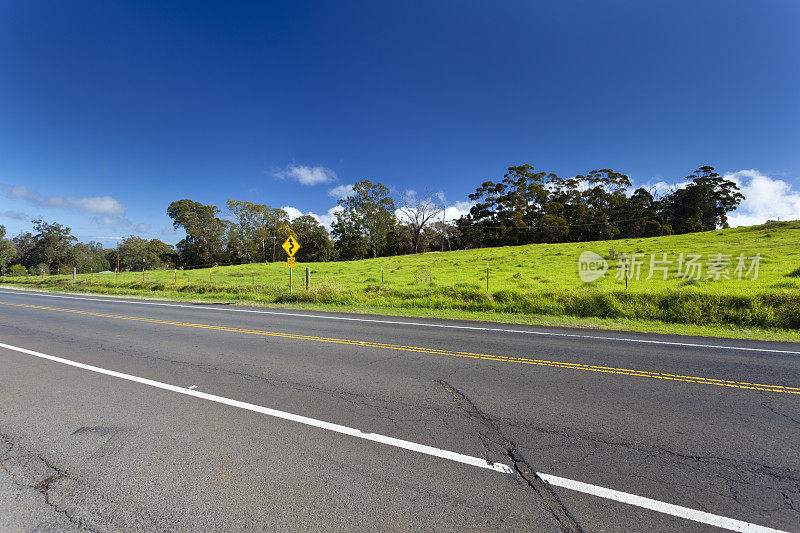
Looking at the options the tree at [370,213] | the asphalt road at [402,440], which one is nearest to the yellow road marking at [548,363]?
the asphalt road at [402,440]

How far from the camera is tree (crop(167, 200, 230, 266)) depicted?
2537 inches

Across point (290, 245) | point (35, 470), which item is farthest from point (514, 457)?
point (290, 245)

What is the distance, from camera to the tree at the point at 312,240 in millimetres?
68562

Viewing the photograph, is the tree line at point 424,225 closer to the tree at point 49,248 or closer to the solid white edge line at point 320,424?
the tree at point 49,248

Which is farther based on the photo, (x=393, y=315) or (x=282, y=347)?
(x=393, y=315)

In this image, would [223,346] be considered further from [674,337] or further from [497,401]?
[674,337]

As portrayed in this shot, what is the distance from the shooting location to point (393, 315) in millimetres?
12812

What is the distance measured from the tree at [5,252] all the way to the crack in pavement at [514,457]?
97990 millimetres

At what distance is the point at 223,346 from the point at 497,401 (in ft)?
21.2

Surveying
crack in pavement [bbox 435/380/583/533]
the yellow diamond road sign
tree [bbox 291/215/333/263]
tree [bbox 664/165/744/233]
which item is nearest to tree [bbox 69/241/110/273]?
tree [bbox 291/215/333/263]

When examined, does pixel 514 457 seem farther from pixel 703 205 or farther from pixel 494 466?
pixel 703 205

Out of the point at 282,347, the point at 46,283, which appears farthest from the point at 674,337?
the point at 46,283

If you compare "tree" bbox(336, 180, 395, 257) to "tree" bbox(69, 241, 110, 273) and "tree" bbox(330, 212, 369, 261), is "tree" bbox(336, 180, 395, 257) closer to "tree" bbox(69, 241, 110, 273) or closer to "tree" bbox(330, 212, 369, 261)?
"tree" bbox(330, 212, 369, 261)

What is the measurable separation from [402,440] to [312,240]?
67.6 m
